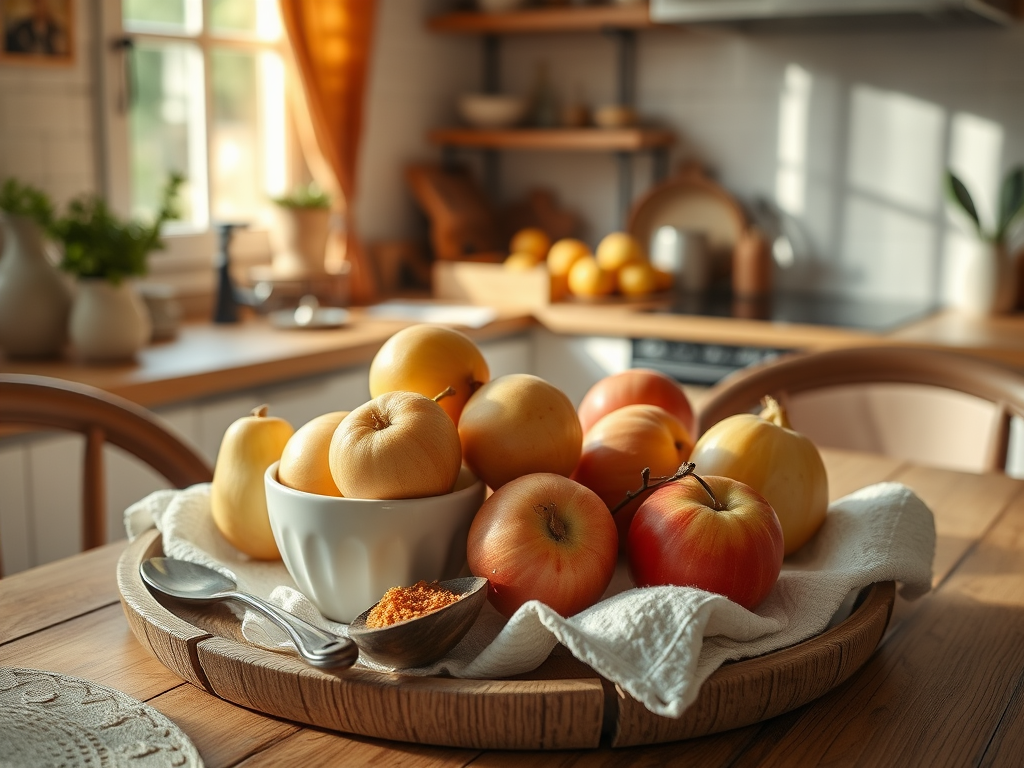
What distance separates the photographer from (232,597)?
72 centimetres

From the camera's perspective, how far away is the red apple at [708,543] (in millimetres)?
678

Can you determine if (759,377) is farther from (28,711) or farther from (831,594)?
(28,711)

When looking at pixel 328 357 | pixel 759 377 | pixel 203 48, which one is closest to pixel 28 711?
pixel 759 377

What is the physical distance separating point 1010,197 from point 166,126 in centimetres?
201

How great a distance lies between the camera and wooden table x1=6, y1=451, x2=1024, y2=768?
61cm

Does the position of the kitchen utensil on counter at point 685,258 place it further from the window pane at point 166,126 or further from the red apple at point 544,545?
the red apple at point 544,545

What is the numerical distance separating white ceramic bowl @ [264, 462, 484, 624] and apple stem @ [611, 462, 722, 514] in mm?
98

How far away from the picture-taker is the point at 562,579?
673mm

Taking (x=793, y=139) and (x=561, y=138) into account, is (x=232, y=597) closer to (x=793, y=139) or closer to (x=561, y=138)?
(x=561, y=138)

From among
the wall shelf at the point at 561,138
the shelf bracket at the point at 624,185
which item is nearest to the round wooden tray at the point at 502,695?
the wall shelf at the point at 561,138

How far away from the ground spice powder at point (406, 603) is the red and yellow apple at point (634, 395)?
0.92 feet

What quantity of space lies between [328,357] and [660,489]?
162 cm

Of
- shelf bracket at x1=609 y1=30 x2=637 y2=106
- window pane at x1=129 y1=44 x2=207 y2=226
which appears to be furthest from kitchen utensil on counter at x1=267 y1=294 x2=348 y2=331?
shelf bracket at x1=609 y1=30 x2=637 y2=106

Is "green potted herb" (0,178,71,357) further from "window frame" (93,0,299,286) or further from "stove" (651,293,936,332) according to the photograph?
"stove" (651,293,936,332)
